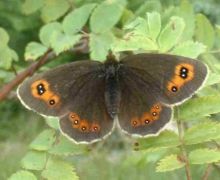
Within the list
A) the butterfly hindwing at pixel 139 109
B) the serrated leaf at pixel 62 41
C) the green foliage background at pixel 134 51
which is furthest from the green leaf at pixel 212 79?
the serrated leaf at pixel 62 41

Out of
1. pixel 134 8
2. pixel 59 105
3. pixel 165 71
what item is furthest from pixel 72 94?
pixel 134 8

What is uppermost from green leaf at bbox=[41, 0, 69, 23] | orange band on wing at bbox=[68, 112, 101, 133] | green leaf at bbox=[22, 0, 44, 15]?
orange band on wing at bbox=[68, 112, 101, 133]

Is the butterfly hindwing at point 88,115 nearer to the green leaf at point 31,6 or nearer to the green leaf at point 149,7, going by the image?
the green leaf at point 149,7

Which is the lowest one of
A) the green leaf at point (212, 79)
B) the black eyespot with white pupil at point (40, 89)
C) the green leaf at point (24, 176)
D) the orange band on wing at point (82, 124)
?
the green leaf at point (24, 176)

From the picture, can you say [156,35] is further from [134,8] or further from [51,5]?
[134,8]

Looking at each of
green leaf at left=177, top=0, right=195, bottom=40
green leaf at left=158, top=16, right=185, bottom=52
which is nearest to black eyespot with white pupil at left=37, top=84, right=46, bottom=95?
green leaf at left=158, top=16, right=185, bottom=52

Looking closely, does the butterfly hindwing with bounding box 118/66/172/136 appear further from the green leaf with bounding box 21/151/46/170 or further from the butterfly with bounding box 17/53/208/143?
the green leaf with bounding box 21/151/46/170

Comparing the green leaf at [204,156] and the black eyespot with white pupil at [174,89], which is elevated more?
the black eyespot with white pupil at [174,89]
